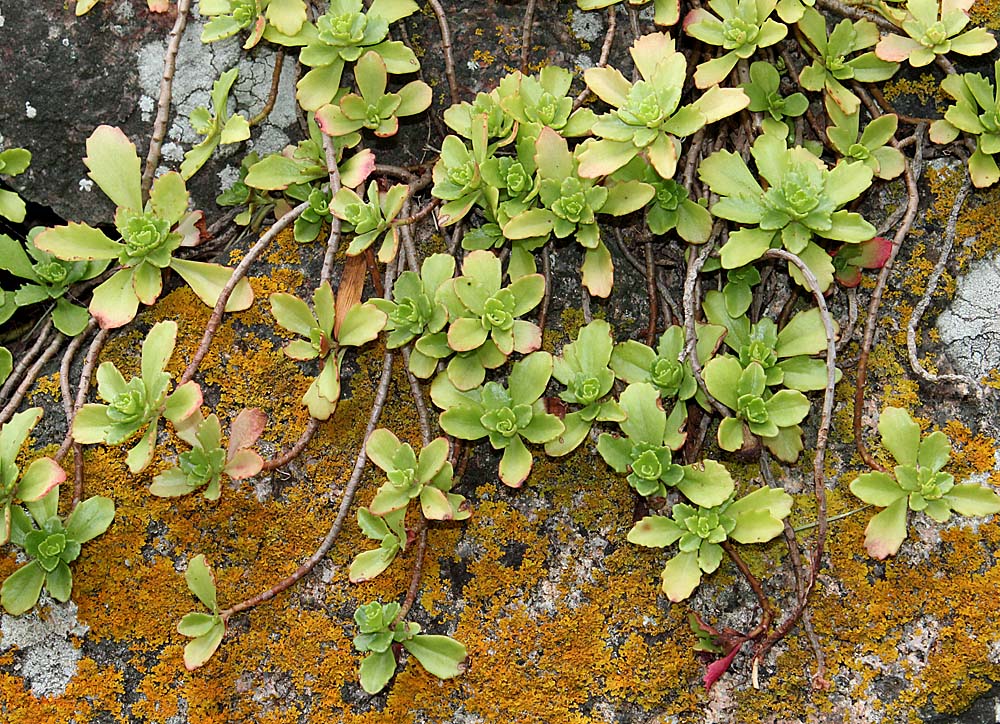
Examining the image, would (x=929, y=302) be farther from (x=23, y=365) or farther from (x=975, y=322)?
(x=23, y=365)

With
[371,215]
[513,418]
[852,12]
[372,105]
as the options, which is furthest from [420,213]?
[852,12]

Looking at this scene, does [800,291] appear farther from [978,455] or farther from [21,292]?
[21,292]

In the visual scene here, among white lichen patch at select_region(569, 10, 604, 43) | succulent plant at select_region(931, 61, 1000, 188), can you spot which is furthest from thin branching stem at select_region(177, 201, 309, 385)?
succulent plant at select_region(931, 61, 1000, 188)

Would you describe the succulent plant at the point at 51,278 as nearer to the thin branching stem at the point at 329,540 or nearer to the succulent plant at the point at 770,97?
the thin branching stem at the point at 329,540

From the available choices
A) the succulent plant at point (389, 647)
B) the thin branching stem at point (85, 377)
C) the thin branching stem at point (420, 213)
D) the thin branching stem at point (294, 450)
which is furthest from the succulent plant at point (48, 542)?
the thin branching stem at point (420, 213)

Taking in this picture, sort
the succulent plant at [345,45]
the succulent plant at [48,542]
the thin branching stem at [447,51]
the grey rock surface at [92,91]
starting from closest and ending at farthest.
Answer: the succulent plant at [48,542]
the succulent plant at [345,45]
the thin branching stem at [447,51]
the grey rock surface at [92,91]

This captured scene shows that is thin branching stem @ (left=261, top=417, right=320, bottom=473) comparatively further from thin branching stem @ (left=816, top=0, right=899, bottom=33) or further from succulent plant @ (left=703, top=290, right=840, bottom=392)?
thin branching stem @ (left=816, top=0, right=899, bottom=33)
